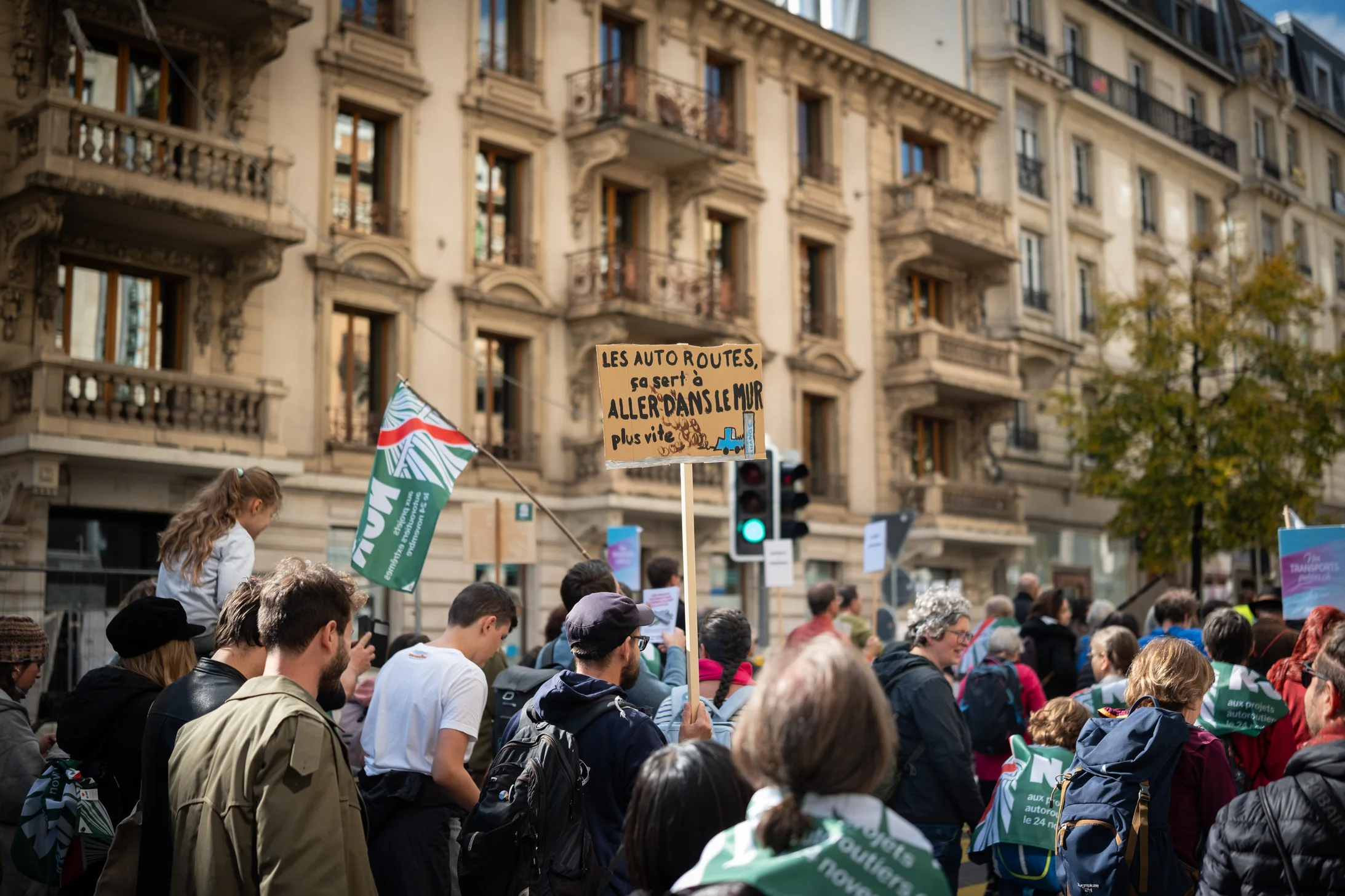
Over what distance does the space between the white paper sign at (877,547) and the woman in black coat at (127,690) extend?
11801 mm

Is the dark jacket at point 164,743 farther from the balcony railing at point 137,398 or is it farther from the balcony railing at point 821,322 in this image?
the balcony railing at point 821,322

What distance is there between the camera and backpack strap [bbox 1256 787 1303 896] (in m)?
3.74

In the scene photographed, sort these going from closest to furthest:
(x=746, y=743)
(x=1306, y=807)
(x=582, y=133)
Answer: (x=746, y=743), (x=1306, y=807), (x=582, y=133)

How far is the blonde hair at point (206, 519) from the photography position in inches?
237

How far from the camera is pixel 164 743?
4.09m

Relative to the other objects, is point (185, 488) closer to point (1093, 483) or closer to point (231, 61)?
point (231, 61)

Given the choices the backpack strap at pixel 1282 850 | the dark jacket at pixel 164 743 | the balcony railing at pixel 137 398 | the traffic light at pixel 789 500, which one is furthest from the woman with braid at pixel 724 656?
the balcony railing at pixel 137 398

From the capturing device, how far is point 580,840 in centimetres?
445

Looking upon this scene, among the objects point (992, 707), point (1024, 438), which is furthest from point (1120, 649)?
point (1024, 438)

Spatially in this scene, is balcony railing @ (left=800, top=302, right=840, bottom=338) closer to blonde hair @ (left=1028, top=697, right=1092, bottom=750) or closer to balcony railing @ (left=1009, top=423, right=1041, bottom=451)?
balcony railing @ (left=1009, top=423, right=1041, bottom=451)

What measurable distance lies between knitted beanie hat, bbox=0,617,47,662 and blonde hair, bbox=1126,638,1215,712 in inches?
188

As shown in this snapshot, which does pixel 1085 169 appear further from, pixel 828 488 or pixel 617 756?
pixel 617 756

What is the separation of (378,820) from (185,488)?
1237 cm

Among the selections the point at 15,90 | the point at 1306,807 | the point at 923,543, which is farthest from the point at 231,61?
the point at 1306,807
